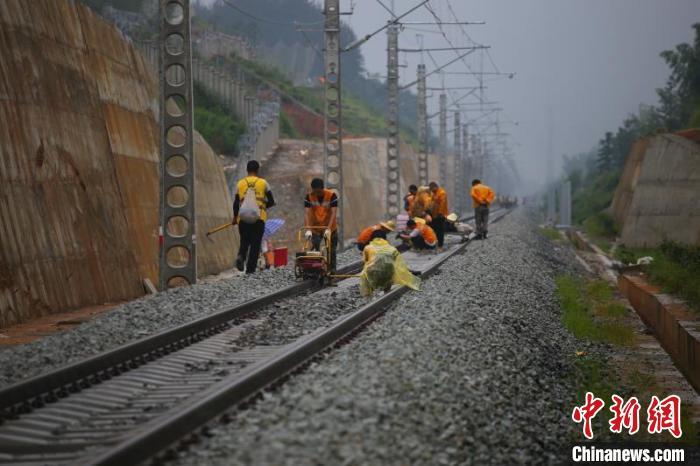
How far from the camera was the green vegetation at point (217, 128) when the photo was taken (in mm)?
54875

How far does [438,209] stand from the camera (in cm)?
2961

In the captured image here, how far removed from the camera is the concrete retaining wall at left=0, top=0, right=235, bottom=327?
53.6ft

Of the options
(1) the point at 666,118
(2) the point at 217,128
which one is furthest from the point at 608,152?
(2) the point at 217,128

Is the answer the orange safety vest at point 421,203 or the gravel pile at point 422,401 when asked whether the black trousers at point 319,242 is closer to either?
the gravel pile at point 422,401

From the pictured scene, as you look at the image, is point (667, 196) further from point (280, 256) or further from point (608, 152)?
point (608, 152)

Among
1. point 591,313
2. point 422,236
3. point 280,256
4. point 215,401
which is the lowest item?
point 591,313

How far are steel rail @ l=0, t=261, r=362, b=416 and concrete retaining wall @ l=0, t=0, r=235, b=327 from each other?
3.87 m

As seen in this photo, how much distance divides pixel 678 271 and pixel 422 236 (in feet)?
28.5

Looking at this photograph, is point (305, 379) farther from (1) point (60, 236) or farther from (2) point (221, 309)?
(1) point (60, 236)

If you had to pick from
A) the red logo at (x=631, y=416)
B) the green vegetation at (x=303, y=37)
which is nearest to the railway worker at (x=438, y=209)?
the red logo at (x=631, y=416)

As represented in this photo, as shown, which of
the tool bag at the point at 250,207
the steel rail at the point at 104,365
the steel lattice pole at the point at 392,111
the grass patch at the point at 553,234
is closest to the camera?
the steel rail at the point at 104,365

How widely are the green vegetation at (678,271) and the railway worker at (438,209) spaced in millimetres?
5453

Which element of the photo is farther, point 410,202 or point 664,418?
point 410,202

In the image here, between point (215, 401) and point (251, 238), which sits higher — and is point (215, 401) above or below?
below
